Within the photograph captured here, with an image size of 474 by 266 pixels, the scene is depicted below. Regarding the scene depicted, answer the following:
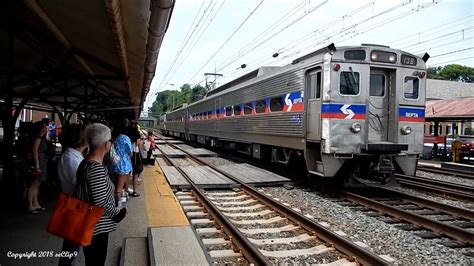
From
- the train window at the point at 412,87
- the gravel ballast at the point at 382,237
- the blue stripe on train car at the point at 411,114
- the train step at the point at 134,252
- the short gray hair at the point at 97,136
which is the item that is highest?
the train window at the point at 412,87

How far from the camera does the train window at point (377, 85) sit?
9594 millimetres

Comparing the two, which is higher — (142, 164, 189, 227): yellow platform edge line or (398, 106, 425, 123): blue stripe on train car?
(398, 106, 425, 123): blue stripe on train car

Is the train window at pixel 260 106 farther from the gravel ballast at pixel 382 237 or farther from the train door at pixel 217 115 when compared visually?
the train door at pixel 217 115

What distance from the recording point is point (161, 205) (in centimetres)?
735

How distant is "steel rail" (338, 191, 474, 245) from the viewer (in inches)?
233

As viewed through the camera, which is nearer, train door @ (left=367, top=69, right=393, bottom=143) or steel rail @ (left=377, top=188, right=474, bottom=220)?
steel rail @ (left=377, top=188, right=474, bottom=220)

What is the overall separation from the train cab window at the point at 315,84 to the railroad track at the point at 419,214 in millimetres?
2242

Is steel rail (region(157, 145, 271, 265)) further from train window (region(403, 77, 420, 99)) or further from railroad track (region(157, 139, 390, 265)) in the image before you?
train window (region(403, 77, 420, 99))

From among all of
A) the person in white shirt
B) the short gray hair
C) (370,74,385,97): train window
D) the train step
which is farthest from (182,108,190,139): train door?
the short gray hair

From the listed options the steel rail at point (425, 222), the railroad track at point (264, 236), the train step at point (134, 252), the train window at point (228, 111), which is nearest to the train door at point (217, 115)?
the train window at point (228, 111)

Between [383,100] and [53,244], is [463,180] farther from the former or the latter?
[53,244]

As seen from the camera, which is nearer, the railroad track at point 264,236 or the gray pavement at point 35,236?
the gray pavement at point 35,236

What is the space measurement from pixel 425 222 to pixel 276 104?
18.9ft

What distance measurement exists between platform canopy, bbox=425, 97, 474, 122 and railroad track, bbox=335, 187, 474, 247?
38.2 ft
